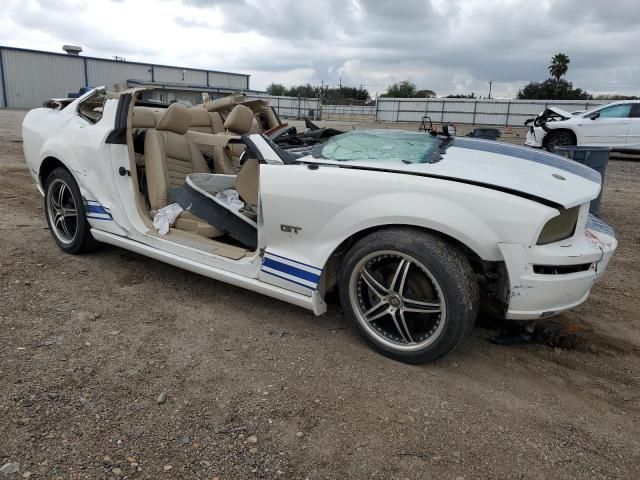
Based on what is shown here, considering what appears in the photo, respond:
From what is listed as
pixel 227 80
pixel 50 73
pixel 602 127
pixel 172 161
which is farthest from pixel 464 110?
pixel 172 161

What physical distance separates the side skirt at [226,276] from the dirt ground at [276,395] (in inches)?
10.0

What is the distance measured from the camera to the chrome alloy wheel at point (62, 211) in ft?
14.3

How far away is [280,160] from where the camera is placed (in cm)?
306

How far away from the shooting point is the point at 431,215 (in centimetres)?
254

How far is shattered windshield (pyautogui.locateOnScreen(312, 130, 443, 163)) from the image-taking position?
292cm

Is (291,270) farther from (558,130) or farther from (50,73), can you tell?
(50,73)

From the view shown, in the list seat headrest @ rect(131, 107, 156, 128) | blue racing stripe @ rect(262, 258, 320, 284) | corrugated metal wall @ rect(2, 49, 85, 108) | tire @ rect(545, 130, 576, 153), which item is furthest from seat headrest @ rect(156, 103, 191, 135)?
corrugated metal wall @ rect(2, 49, 85, 108)

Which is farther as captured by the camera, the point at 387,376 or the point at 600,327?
the point at 600,327

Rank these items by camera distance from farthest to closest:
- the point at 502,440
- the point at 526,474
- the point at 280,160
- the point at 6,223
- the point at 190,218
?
the point at 6,223
the point at 190,218
the point at 280,160
the point at 502,440
the point at 526,474

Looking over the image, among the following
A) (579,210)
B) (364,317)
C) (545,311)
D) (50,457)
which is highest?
(579,210)

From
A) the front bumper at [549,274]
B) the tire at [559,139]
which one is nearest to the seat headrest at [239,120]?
the front bumper at [549,274]

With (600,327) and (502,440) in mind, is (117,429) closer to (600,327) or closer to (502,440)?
(502,440)

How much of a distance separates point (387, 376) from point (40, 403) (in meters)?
1.76

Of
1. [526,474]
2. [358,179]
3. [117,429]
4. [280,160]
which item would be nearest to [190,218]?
[280,160]
